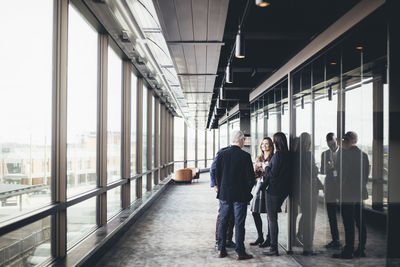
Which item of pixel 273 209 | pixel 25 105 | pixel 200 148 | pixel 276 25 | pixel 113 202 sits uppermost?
pixel 276 25

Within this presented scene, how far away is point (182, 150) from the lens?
19609 mm

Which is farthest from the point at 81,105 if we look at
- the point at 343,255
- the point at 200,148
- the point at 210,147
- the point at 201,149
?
the point at 210,147

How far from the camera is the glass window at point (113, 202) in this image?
5945 mm

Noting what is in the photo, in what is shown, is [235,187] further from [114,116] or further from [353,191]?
[114,116]

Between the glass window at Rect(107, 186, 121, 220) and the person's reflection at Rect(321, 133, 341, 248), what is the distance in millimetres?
3790

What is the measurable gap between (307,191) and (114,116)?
388cm

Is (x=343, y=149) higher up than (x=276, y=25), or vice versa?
(x=276, y=25)

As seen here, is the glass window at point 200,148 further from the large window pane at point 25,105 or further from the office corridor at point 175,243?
the large window pane at point 25,105

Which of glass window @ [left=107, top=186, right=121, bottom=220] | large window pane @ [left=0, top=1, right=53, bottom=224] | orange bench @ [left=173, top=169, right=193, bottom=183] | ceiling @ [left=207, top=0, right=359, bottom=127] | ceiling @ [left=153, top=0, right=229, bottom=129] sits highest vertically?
ceiling @ [left=207, top=0, right=359, bottom=127]

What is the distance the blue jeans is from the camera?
14.7ft

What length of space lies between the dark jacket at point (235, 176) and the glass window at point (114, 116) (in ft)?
7.69

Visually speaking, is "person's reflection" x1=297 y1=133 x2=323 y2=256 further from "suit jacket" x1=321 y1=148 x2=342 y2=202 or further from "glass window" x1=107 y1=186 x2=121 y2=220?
"glass window" x1=107 y1=186 x2=121 y2=220

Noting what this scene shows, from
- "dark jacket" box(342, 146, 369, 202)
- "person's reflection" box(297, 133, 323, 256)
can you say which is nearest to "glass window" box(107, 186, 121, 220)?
"person's reflection" box(297, 133, 323, 256)

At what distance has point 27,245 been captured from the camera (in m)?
3.19
